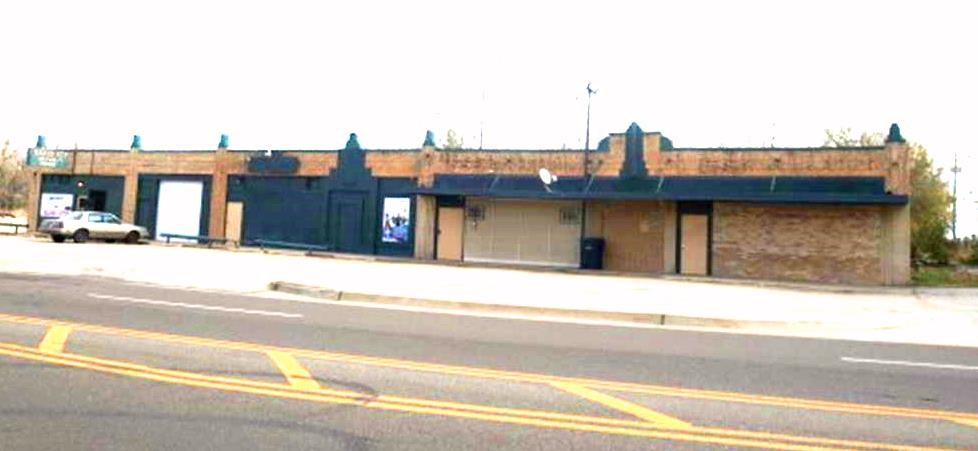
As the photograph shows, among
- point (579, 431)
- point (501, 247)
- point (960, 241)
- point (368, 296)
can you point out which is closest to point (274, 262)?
point (501, 247)

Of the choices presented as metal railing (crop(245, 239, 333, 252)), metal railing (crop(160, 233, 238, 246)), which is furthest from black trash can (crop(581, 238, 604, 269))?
metal railing (crop(160, 233, 238, 246))

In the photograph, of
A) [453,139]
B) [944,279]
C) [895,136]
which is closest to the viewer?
[895,136]

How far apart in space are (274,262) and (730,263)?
15.5 metres

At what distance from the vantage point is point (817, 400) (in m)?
7.52

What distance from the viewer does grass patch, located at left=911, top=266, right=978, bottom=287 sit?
27858 mm

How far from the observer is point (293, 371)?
8.08 meters

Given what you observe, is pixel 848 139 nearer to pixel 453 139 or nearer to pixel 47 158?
pixel 453 139

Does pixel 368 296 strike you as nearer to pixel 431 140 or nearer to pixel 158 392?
pixel 158 392

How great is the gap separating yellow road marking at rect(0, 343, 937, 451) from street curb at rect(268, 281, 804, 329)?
8386 millimetres

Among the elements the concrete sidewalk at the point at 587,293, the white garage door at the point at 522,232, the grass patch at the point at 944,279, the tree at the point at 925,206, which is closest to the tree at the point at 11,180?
the concrete sidewalk at the point at 587,293

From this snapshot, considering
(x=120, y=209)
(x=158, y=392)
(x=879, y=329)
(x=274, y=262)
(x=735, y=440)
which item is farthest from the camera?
(x=120, y=209)

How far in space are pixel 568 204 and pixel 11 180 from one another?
85.2 m

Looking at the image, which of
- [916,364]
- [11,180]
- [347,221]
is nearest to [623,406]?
[916,364]

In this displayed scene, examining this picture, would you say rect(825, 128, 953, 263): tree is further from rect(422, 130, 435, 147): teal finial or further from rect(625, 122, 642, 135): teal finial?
rect(422, 130, 435, 147): teal finial
